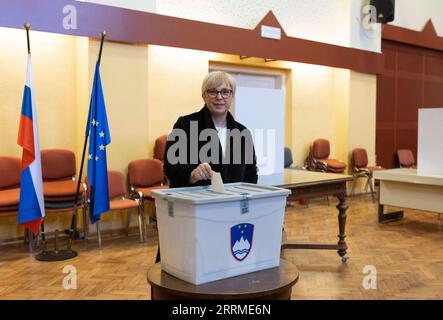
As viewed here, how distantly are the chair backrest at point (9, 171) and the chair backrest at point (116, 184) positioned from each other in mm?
931

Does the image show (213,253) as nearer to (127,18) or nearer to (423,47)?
(127,18)

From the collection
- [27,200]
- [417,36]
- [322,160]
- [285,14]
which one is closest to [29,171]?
[27,200]

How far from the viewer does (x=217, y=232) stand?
1.47 m

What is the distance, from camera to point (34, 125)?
4.30 m

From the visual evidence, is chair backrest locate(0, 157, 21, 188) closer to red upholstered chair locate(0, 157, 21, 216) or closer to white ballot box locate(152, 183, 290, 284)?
red upholstered chair locate(0, 157, 21, 216)

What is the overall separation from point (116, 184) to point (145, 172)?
1.36 feet

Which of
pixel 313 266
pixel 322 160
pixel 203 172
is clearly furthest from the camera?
pixel 322 160

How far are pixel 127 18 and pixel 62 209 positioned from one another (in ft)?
7.32

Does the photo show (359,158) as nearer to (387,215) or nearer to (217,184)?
(387,215)

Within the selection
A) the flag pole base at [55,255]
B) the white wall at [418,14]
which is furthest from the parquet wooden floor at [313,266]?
the white wall at [418,14]

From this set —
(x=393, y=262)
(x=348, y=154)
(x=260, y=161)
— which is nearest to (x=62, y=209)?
(x=260, y=161)

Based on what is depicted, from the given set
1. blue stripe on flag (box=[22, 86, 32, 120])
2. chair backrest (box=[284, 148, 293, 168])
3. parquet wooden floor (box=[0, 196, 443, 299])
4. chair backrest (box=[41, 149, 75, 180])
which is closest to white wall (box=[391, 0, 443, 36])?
chair backrest (box=[284, 148, 293, 168])

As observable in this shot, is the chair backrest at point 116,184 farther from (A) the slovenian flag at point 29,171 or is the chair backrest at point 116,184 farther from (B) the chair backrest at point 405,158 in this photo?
(B) the chair backrest at point 405,158

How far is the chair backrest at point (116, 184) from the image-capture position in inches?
203
